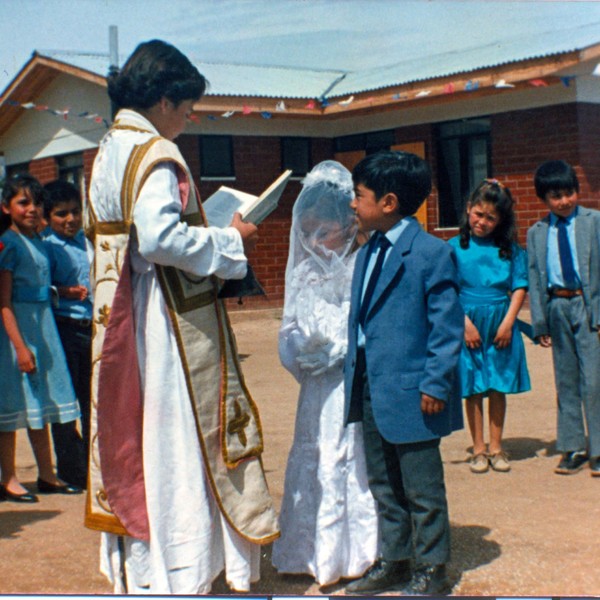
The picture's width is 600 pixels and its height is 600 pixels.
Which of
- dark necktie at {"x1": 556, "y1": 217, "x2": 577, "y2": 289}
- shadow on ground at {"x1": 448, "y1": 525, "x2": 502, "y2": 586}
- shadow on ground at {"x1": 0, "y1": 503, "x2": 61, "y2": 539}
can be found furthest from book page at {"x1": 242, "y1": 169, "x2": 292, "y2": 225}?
dark necktie at {"x1": 556, "y1": 217, "x2": 577, "y2": 289}

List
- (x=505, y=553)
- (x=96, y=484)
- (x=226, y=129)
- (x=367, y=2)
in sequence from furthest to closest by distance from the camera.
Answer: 1. (x=226, y=129)
2. (x=505, y=553)
3. (x=367, y=2)
4. (x=96, y=484)

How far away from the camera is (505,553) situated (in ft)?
12.6

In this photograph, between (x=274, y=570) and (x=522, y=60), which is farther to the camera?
(x=522, y=60)

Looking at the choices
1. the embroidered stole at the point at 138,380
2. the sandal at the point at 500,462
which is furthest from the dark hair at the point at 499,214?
the embroidered stole at the point at 138,380

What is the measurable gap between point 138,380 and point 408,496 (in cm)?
98

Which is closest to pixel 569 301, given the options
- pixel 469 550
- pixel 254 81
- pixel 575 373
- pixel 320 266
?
pixel 575 373

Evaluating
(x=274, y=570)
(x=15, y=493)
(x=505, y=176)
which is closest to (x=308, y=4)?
(x=274, y=570)

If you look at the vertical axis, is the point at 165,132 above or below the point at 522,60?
below

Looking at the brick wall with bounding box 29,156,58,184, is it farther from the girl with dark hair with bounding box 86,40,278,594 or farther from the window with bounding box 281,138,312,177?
the girl with dark hair with bounding box 86,40,278,594

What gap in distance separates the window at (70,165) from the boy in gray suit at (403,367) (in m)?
8.40

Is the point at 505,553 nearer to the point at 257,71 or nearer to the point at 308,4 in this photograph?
the point at 308,4

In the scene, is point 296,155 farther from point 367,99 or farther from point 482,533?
point 482,533

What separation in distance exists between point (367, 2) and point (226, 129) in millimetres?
9402

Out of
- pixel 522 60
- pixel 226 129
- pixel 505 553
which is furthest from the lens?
pixel 226 129
